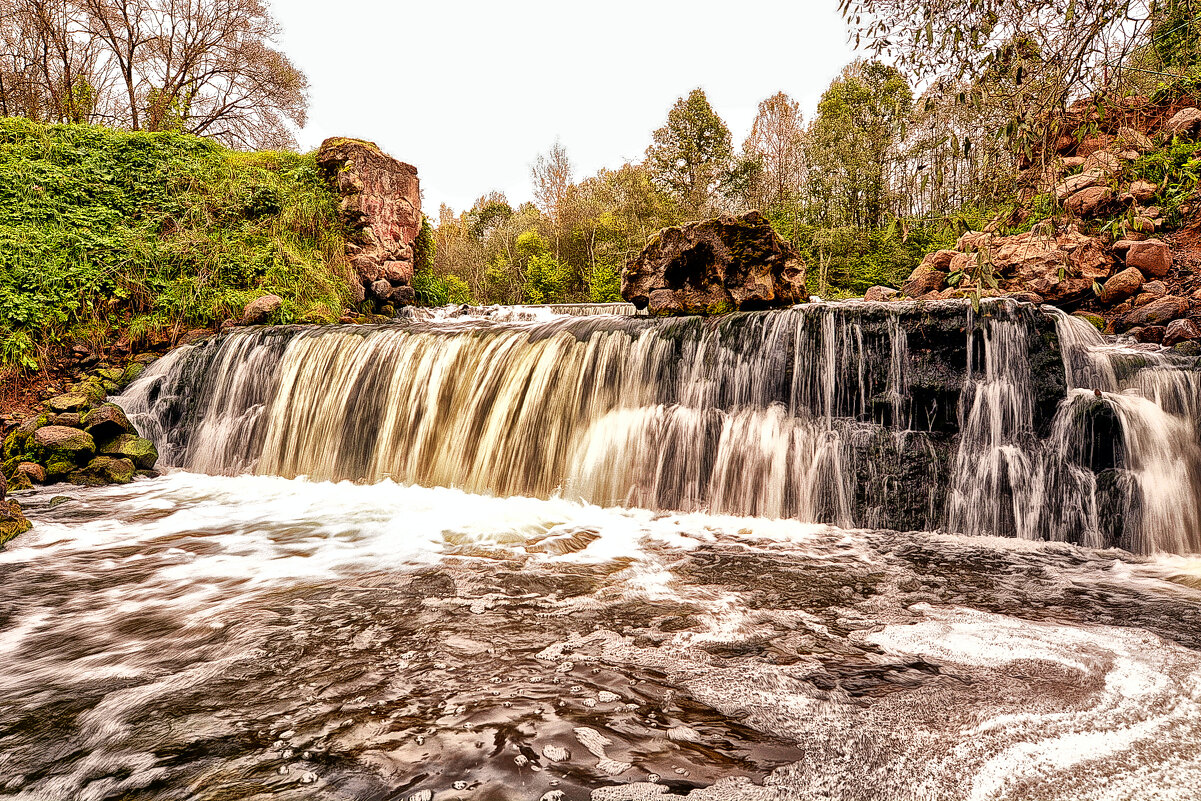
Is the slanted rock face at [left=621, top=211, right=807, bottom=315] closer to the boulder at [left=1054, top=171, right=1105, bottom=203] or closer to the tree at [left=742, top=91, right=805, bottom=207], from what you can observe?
the boulder at [left=1054, top=171, right=1105, bottom=203]

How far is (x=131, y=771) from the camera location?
1.92 metres

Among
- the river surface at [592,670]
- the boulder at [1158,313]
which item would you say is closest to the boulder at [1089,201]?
the boulder at [1158,313]

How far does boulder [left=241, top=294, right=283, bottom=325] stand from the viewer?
A: 1130cm

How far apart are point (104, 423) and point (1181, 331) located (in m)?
14.7

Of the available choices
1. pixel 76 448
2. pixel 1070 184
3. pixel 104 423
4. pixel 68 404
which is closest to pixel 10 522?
pixel 76 448

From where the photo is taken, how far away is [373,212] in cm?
1555

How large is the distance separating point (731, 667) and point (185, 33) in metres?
27.0

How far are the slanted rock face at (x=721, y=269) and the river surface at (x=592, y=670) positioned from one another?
4078 millimetres

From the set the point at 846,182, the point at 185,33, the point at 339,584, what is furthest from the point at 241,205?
the point at 846,182

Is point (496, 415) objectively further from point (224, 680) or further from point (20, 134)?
point (20, 134)

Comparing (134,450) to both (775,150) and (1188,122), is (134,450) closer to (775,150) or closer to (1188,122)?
(1188,122)

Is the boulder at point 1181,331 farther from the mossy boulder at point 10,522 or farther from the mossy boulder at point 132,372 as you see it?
the mossy boulder at point 132,372

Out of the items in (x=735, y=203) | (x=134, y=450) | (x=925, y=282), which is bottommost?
(x=134, y=450)

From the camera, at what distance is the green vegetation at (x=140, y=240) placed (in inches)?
396
